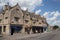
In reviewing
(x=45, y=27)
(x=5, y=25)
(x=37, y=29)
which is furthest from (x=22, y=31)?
(x=45, y=27)

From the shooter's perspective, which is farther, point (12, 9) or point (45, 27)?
point (45, 27)

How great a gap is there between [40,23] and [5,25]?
767 inches

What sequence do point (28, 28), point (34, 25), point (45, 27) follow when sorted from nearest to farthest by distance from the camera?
point (28, 28) → point (34, 25) → point (45, 27)

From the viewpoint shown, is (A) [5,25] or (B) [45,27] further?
(B) [45,27]

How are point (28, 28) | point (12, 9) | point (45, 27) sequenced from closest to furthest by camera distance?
point (12, 9), point (28, 28), point (45, 27)

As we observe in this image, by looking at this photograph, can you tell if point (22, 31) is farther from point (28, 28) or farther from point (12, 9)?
point (12, 9)

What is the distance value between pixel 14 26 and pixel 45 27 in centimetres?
2278

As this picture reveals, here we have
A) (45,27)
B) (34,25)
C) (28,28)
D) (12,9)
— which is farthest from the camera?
(45,27)

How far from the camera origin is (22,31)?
204 feet

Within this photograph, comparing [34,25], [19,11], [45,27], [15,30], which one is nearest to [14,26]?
[15,30]

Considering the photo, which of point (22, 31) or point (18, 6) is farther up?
point (18, 6)

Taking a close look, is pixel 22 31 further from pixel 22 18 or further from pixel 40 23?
pixel 40 23

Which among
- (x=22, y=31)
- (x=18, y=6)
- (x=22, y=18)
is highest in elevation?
(x=18, y=6)

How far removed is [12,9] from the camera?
59.2 metres
